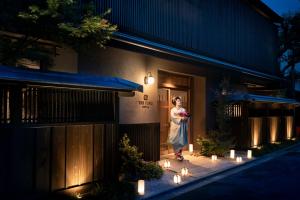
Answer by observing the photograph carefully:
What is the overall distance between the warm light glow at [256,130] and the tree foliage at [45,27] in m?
10.9

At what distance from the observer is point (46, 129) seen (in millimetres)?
6445

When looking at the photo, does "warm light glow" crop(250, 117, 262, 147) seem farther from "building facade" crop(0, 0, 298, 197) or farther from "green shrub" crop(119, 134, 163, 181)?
"green shrub" crop(119, 134, 163, 181)

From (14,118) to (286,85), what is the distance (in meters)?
21.7

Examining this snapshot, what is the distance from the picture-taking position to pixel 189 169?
10.6 m

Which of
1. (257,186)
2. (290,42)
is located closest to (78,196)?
(257,186)

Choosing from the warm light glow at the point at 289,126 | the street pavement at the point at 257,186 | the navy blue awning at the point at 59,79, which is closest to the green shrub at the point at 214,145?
the street pavement at the point at 257,186

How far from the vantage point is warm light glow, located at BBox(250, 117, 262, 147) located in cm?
1574

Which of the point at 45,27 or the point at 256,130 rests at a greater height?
the point at 45,27

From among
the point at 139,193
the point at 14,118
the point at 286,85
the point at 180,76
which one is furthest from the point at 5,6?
the point at 286,85

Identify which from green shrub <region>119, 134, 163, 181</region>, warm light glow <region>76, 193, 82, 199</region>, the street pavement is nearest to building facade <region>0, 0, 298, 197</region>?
warm light glow <region>76, 193, 82, 199</region>

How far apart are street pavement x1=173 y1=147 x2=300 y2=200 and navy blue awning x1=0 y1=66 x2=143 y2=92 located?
2974mm

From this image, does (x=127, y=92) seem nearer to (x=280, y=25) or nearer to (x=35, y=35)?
(x=35, y=35)

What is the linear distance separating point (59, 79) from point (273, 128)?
14.8 metres

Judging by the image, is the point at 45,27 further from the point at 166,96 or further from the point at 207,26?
the point at 207,26
